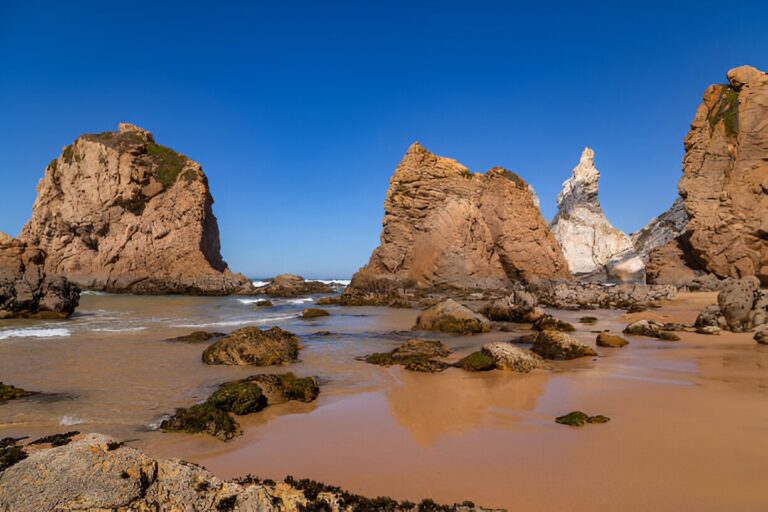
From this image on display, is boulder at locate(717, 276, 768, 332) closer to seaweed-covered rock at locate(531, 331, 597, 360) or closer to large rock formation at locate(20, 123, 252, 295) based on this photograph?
seaweed-covered rock at locate(531, 331, 597, 360)

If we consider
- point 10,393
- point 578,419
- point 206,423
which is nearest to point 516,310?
point 578,419

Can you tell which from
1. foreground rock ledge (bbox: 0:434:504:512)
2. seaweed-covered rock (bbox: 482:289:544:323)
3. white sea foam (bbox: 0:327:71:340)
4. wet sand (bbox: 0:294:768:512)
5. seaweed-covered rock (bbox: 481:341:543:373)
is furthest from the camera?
seaweed-covered rock (bbox: 482:289:544:323)

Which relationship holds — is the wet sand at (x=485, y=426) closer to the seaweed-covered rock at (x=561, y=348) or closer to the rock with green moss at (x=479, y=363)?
the rock with green moss at (x=479, y=363)

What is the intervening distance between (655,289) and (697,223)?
799 centimetres

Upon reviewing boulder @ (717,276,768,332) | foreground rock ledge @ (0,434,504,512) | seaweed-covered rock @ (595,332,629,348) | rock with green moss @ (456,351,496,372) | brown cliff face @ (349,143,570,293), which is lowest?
rock with green moss @ (456,351,496,372)

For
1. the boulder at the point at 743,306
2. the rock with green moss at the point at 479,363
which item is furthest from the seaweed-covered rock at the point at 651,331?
the rock with green moss at the point at 479,363

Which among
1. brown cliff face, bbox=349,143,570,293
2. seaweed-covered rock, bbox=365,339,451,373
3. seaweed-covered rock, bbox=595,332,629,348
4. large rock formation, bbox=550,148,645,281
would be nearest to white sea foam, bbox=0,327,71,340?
seaweed-covered rock, bbox=365,339,451,373

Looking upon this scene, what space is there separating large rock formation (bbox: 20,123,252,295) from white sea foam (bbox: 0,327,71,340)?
28.1 metres

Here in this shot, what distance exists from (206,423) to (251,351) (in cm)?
466

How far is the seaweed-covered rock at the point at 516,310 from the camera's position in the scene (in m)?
17.2

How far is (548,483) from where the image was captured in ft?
11.6

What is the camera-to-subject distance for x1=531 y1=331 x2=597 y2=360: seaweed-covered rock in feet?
31.2

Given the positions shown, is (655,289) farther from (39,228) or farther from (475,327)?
(39,228)

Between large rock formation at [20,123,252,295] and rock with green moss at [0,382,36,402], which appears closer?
rock with green moss at [0,382,36,402]
